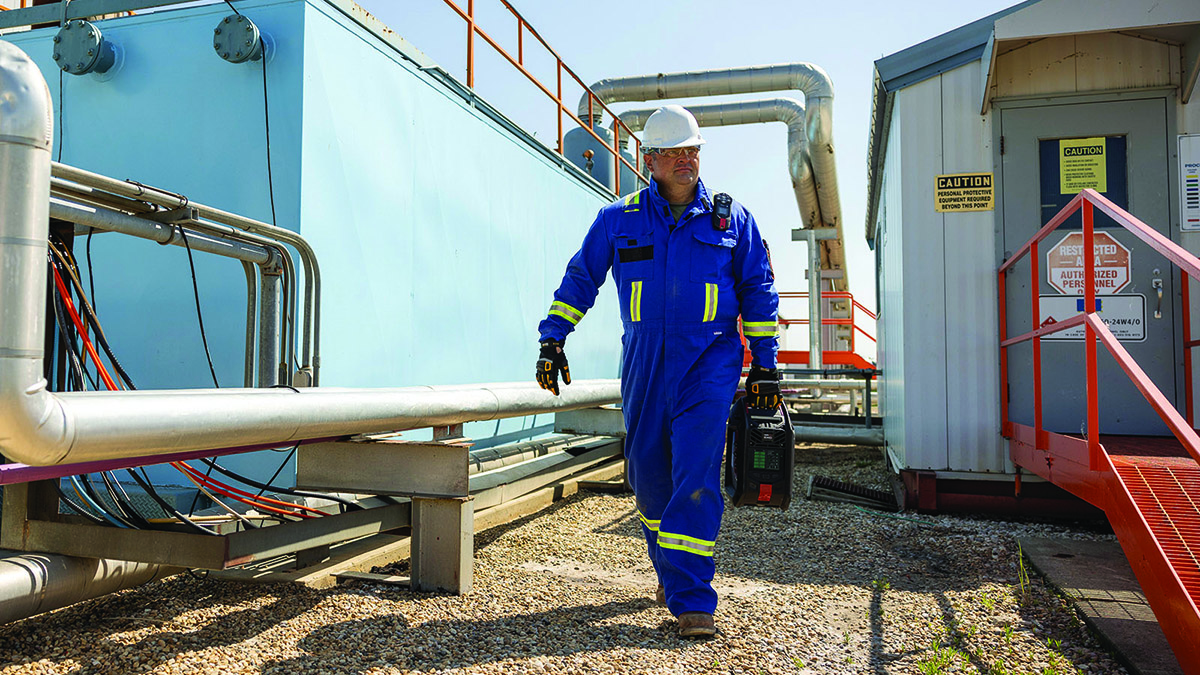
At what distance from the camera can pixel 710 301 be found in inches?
123

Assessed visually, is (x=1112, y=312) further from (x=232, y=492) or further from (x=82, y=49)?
(x=82, y=49)

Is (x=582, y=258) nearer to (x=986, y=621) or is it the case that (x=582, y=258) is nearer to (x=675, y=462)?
(x=675, y=462)

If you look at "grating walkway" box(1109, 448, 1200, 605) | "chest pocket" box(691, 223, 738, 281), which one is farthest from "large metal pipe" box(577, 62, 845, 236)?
"grating walkway" box(1109, 448, 1200, 605)

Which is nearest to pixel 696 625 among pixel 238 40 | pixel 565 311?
pixel 565 311

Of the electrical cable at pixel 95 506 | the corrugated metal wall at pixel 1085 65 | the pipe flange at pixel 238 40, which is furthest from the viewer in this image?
the corrugated metal wall at pixel 1085 65

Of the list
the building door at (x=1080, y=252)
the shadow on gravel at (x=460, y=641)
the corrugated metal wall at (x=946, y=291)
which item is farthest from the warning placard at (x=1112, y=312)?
the shadow on gravel at (x=460, y=641)

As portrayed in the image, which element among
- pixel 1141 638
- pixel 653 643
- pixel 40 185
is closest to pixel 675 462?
pixel 653 643

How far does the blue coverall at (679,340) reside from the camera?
2.97m

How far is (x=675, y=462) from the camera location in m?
3.03

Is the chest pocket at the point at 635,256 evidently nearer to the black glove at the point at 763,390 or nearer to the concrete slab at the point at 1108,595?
the black glove at the point at 763,390

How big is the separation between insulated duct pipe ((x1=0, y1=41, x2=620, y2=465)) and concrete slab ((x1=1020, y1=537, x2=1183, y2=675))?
9.15ft

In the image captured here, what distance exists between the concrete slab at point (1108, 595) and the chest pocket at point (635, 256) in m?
2.00

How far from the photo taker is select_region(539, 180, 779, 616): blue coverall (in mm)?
2967

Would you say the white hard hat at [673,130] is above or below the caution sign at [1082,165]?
below
